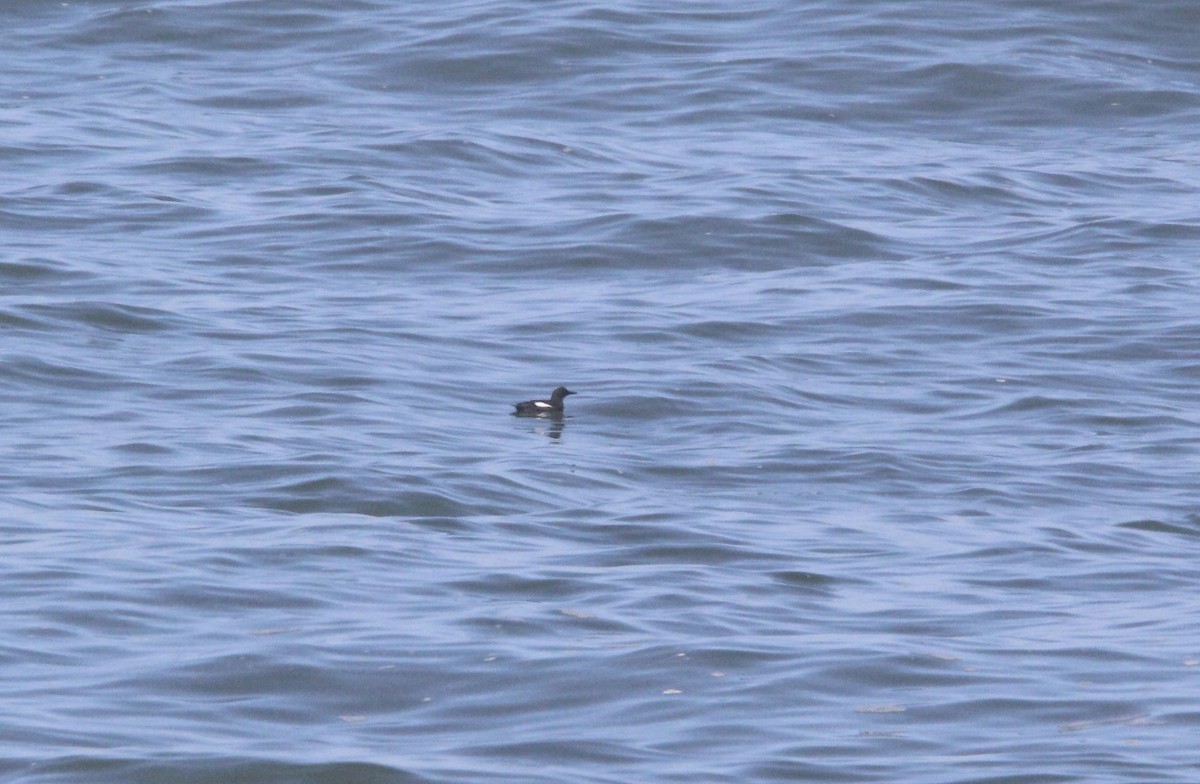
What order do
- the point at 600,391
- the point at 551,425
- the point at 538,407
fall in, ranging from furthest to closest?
1. the point at 600,391
2. the point at 538,407
3. the point at 551,425

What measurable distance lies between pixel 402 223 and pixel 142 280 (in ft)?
9.09

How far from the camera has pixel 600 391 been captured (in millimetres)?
14797

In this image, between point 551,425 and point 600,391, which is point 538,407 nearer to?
point 551,425

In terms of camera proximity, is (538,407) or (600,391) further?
(600,391)

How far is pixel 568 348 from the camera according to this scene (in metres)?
15.8

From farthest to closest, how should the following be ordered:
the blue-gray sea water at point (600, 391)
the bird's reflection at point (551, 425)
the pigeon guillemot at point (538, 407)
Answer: the pigeon guillemot at point (538, 407), the bird's reflection at point (551, 425), the blue-gray sea water at point (600, 391)

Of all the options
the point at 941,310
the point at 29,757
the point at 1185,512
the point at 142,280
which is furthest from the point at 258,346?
the point at 29,757

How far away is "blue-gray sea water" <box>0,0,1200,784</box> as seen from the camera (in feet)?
26.1

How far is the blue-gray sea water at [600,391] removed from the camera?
26.1ft

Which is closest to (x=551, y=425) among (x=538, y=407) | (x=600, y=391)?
(x=538, y=407)

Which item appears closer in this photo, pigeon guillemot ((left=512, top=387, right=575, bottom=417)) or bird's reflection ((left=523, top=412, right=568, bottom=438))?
bird's reflection ((left=523, top=412, right=568, bottom=438))

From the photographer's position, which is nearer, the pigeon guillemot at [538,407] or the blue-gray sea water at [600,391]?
the blue-gray sea water at [600,391]

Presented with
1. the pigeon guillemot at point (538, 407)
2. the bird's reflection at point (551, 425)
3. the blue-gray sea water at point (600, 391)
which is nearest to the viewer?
the blue-gray sea water at point (600, 391)

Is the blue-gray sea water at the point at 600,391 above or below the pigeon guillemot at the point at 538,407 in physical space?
above
